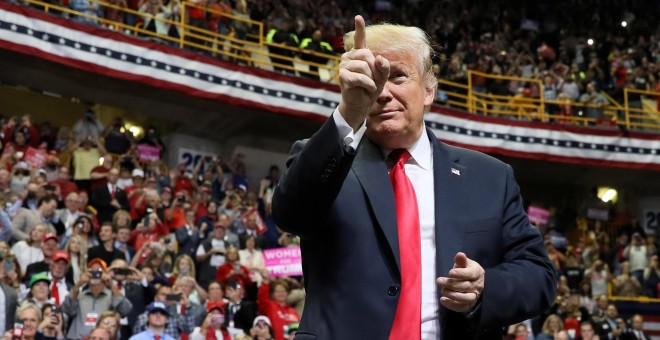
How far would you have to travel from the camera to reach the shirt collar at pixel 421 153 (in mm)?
2568

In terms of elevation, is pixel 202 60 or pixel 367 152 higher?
pixel 202 60

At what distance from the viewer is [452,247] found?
242 cm

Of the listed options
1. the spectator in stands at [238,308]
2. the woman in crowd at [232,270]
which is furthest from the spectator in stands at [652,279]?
the spectator in stands at [238,308]

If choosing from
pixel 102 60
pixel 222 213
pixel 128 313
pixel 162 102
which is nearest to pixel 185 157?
pixel 162 102

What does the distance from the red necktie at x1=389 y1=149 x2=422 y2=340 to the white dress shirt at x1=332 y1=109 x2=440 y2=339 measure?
2cm

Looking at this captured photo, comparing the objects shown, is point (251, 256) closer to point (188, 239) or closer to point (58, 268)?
point (188, 239)

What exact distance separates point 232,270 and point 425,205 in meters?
8.99


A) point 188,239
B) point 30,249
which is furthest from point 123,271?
point 188,239

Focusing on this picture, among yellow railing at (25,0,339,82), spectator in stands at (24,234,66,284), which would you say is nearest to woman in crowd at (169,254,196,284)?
spectator in stands at (24,234,66,284)

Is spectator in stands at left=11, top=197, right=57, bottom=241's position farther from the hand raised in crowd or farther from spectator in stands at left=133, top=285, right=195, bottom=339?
the hand raised in crowd

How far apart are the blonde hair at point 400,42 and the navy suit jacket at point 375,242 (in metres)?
0.23

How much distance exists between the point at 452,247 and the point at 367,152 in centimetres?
32

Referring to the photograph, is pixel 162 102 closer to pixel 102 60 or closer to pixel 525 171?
pixel 102 60

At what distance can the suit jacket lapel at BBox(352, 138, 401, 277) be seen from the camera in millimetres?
2398
